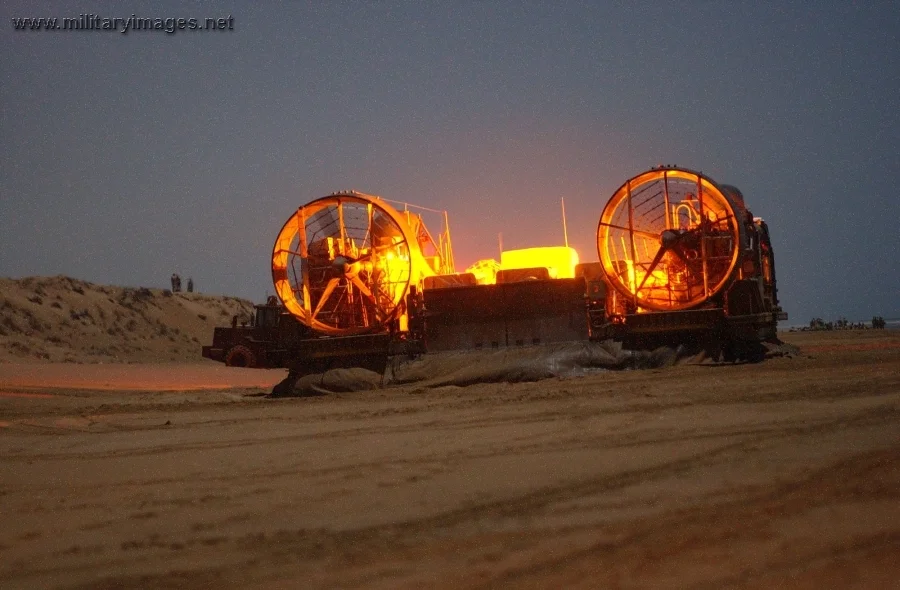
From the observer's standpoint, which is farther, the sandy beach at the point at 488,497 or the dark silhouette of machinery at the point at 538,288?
the dark silhouette of machinery at the point at 538,288

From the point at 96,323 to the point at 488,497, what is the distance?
3459cm

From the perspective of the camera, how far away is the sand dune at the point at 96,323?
27.7m

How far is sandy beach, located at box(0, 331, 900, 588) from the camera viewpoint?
278 centimetres

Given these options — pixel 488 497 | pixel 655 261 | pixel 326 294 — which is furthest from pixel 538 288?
pixel 488 497

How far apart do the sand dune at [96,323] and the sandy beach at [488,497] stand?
69.0ft

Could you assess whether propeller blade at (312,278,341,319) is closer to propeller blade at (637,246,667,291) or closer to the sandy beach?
propeller blade at (637,246,667,291)

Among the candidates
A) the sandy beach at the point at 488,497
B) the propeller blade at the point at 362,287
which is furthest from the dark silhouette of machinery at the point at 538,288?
the sandy beach at the point at 488,497

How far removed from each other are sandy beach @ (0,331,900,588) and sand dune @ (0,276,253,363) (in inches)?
828

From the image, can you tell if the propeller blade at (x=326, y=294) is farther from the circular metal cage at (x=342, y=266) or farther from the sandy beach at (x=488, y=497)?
the sandy beach at (x=488, y=497)

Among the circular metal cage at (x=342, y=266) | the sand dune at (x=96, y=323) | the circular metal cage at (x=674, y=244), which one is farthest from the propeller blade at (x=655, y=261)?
the sand dune at (x=96, y=323)

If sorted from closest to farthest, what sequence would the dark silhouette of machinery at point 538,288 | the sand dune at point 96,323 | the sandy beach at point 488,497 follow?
the sandy beach at point 488,497 < the dark silhouette of machinery at point 538,288 < the sand dune at point 96,323

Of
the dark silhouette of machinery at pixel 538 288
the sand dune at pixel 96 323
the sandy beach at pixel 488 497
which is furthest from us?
the sand dune at pixel 96 323

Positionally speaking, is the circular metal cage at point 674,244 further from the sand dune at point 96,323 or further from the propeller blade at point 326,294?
the sand dune at point 96,323

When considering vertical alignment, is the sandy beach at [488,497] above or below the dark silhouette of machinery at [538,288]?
below
